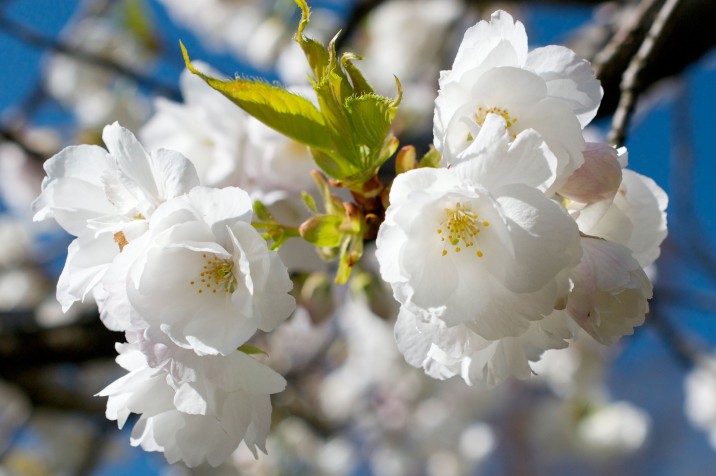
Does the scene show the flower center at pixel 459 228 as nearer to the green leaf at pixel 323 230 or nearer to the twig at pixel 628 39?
the green leaf at pixel 323 230

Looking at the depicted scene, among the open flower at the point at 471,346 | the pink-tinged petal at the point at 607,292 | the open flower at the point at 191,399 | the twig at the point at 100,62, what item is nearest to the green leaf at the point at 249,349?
the open flower at the point at 191,399

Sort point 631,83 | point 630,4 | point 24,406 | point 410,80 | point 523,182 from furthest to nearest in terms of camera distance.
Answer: point 410,80
point 24,406
point 630,4
point 631,83
point 523,182

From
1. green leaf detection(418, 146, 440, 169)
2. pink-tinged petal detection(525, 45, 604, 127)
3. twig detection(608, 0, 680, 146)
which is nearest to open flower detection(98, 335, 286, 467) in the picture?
green leaf detection(418, 146, 440, 169)

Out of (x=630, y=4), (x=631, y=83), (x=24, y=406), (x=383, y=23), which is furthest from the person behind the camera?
(x=383, y=23)

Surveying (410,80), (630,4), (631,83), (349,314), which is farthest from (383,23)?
(631,83)

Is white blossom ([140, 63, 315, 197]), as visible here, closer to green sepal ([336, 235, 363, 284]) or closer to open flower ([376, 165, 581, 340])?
green sepal ([336, 235, 363, 284])

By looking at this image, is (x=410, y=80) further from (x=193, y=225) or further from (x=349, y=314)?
(x=193, y=225)

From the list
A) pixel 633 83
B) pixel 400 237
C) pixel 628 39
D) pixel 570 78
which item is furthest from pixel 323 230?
pixel 628 39
